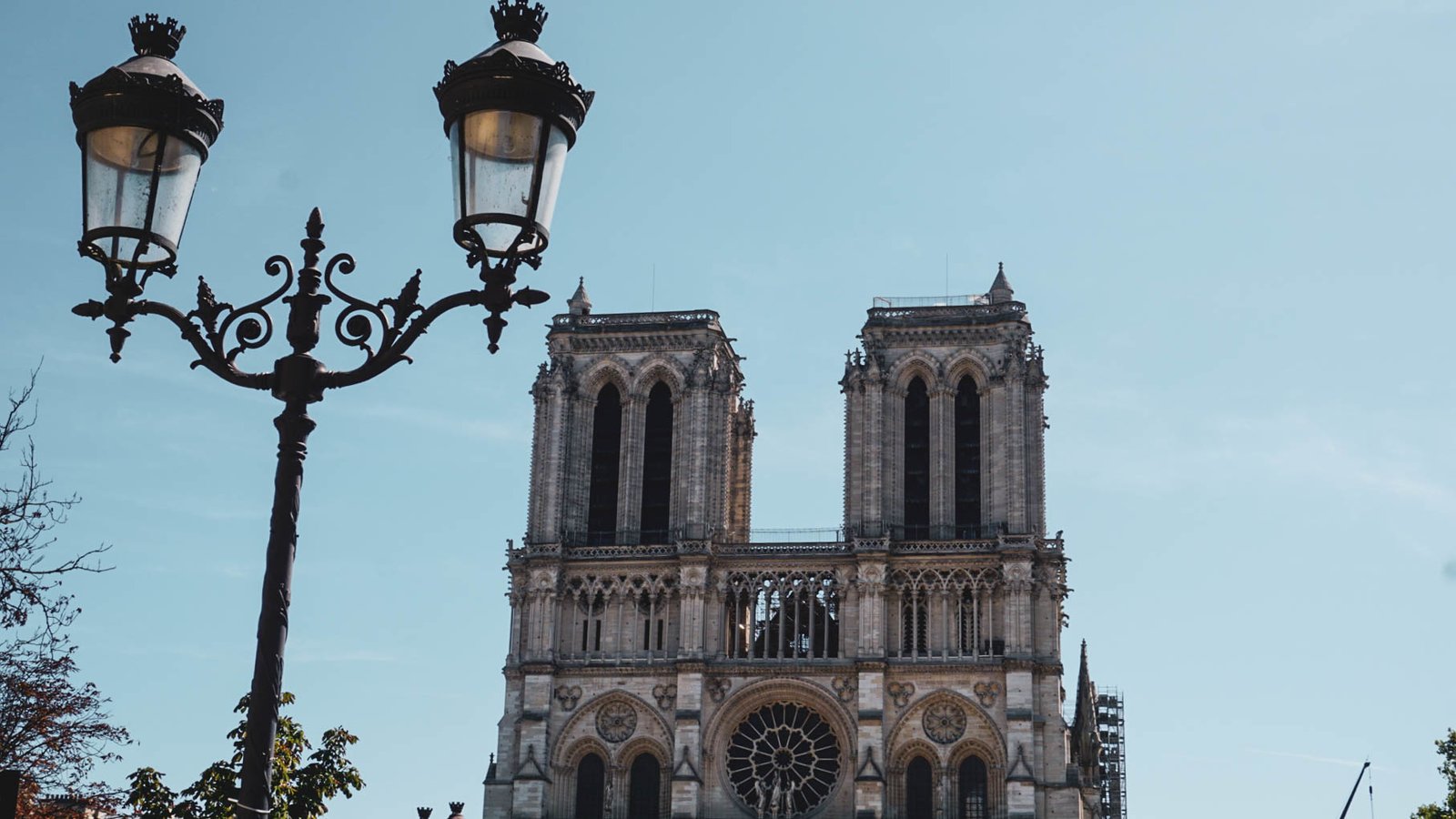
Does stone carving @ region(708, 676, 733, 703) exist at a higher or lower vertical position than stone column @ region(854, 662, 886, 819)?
higher

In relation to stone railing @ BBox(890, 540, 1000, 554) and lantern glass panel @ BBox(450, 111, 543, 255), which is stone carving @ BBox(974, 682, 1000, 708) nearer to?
stone railing @ BBox(890, 540, 1000, 554)

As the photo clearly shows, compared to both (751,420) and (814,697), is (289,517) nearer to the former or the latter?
(814,697)

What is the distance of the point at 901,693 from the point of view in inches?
2731

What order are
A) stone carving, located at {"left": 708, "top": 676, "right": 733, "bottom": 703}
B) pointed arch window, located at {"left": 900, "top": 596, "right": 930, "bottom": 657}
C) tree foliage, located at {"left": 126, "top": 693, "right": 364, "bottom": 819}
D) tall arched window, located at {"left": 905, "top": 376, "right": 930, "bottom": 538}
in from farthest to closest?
tall arched window, located at {"left": 905, "top": 376, "right": 930, "bottom": 538}
stone carving, located at {"left": 708, "top": 676, "right": 733, "bottom": 703}
pointed arch window, located at {"left": 900, "top": 596, "right": 930, "bottom": 657}
tree foliage, located at {"left": 126, "top": 693, "right": 364, "bottom": 819}

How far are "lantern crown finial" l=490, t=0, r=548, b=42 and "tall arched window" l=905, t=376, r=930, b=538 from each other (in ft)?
199

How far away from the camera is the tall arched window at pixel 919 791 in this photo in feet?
224

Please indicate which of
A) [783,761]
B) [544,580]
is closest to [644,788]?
[783,761]

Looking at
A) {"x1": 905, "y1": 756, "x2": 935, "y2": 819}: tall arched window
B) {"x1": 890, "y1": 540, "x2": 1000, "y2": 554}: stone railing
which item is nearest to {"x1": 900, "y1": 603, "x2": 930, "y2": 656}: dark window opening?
{"x1": 890, "y1": 540, "x2": 1000, "y2": 554}: stone railing

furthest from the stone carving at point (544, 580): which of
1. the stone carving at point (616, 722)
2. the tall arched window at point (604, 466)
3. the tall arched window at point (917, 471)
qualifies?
the tall arched window at point (917, 471)

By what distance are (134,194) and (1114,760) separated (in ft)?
312

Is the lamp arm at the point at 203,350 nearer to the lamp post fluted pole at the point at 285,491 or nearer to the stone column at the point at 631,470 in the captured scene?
the lamp post fluted pole at the point at 285,491

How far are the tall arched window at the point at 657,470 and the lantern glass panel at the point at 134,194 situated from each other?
61471 millimetres

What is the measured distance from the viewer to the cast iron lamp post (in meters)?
→ 11.0

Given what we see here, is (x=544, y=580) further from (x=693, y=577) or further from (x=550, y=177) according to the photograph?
(x=550, y=177)
